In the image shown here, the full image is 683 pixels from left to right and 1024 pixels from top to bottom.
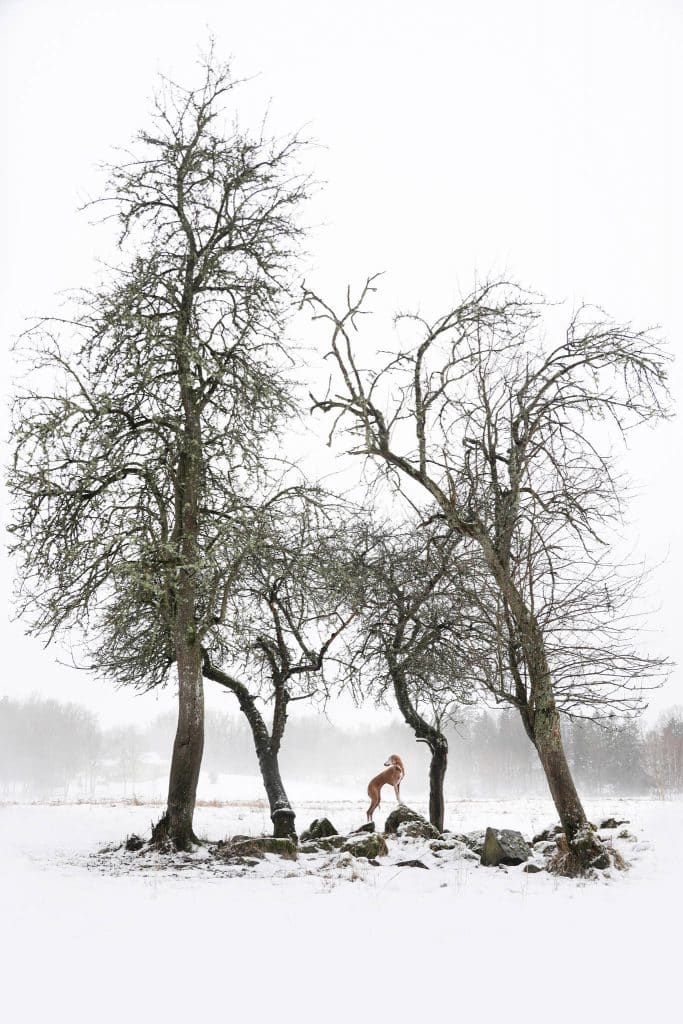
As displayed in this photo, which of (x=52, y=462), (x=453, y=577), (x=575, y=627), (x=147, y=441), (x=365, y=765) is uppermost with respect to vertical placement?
(x=147, y=441)

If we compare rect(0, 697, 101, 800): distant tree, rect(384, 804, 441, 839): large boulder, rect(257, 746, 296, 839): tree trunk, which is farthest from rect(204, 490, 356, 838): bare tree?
rect(0, 697, 101, 800): distant tree

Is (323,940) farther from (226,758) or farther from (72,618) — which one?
(226,758)

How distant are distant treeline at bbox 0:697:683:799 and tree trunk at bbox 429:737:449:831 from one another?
27052mm

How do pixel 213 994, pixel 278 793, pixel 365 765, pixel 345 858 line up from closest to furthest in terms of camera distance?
pixel 213 994
pixel 345 858
pixel 278 793
pixel 365 765

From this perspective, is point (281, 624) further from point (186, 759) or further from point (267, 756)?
point (186, 759)

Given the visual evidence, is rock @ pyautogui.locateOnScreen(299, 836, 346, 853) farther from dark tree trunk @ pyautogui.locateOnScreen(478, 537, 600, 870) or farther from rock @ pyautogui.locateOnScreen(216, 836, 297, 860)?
dark tree trunk @ pyautogui.locateOnScreen(478, 537, 600, 870)

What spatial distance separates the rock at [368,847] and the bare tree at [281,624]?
11.3 feet

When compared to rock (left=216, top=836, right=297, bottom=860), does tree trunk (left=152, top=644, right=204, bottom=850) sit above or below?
above

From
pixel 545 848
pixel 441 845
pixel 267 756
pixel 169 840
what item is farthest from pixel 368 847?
A: pixel 267 756

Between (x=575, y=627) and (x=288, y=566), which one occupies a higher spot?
(x=288, y=566)

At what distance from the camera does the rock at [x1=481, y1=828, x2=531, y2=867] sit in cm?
880

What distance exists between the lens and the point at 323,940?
200 inches

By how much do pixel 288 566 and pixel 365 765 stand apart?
8695 centimetres

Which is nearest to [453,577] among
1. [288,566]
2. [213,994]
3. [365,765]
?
[288,566]
